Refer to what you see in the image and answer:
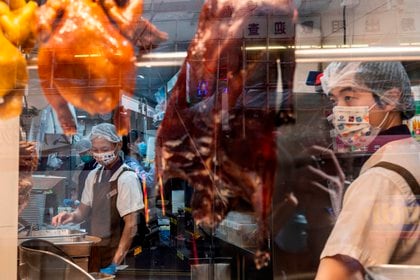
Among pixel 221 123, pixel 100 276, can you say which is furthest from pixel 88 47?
pixel 100 276

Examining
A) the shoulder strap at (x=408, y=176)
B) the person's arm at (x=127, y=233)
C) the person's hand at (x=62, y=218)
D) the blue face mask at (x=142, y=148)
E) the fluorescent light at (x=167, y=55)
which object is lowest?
the person's arm at (x=127, y=233)

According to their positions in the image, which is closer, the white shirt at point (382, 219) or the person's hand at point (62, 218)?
the white shirt at point (382, 219)

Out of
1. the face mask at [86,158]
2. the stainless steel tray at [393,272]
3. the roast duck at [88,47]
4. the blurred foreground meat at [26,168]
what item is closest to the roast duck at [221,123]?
the roast duck at [88,47]

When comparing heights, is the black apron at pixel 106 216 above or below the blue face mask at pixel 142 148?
below

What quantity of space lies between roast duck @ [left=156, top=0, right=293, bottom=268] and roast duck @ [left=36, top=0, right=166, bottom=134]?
7.5 inches

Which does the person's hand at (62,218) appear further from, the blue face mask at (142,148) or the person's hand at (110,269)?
the blue face mask at (142,148)

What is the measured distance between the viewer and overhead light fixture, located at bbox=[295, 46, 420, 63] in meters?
1.31

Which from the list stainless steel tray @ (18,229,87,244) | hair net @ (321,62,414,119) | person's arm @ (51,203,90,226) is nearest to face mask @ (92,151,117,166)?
person's arm @ (51,203,90,226)

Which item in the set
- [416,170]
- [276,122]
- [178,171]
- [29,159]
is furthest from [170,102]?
[416,170]

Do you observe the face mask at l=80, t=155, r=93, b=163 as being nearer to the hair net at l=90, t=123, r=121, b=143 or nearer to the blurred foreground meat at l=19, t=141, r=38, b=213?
the hair net at l=90, t=123, r=121, b=143

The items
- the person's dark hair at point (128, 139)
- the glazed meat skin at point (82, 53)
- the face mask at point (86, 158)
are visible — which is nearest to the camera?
the glazed meat skin at point (82, 53)

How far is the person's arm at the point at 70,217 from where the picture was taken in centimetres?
179

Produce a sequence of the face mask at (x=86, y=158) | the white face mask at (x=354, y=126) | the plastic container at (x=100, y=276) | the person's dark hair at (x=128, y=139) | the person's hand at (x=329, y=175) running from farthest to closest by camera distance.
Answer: the face mask at (x=86, y=158) < the person's dark hair at (x=128, y=139) < the plastic container at (x=100, y=276) < the person's hand at (x=329, y=175) < the white face mask at (x=354, y=126)

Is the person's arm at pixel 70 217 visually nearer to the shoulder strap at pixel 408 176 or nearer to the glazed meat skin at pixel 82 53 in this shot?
the glazed meat skin at pixel 82 53
